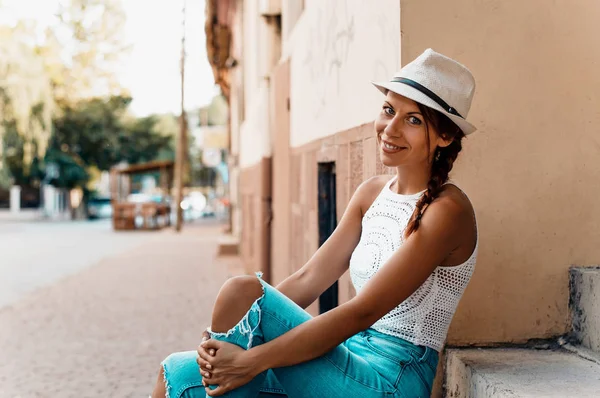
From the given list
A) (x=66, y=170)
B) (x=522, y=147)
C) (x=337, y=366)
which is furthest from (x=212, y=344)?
(x=66, y=170)

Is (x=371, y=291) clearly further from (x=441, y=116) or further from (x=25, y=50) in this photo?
(x=25, y=50)

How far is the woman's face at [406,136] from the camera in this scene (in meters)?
2.51

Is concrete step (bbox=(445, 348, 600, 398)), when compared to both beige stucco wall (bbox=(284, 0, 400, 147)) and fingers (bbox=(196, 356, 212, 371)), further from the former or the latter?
beige stucco wall (bbox=(284, 0, 400, 147))

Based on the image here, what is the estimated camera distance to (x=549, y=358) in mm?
2836

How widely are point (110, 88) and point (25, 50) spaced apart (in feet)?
41.6

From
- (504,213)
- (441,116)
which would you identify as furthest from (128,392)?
(441,116)

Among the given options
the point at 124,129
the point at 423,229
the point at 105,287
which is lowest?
the point at 105,287

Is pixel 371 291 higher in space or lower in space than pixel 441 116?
lower

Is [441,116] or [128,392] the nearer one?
[441,116]

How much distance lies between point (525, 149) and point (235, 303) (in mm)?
1324

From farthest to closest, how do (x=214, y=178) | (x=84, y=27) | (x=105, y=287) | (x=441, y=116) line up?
(x=214, y=178)
(x=84, y=27)
(x=105, y=287)
(x=441, y=116)

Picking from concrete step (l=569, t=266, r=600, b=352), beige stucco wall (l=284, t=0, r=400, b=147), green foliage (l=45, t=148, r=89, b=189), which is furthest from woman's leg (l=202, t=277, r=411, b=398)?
green foliage (l=45, t=148, r=89, b=189)

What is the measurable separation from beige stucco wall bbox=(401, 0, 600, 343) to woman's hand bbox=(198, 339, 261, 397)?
0.97m

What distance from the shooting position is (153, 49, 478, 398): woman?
2.32 metres
